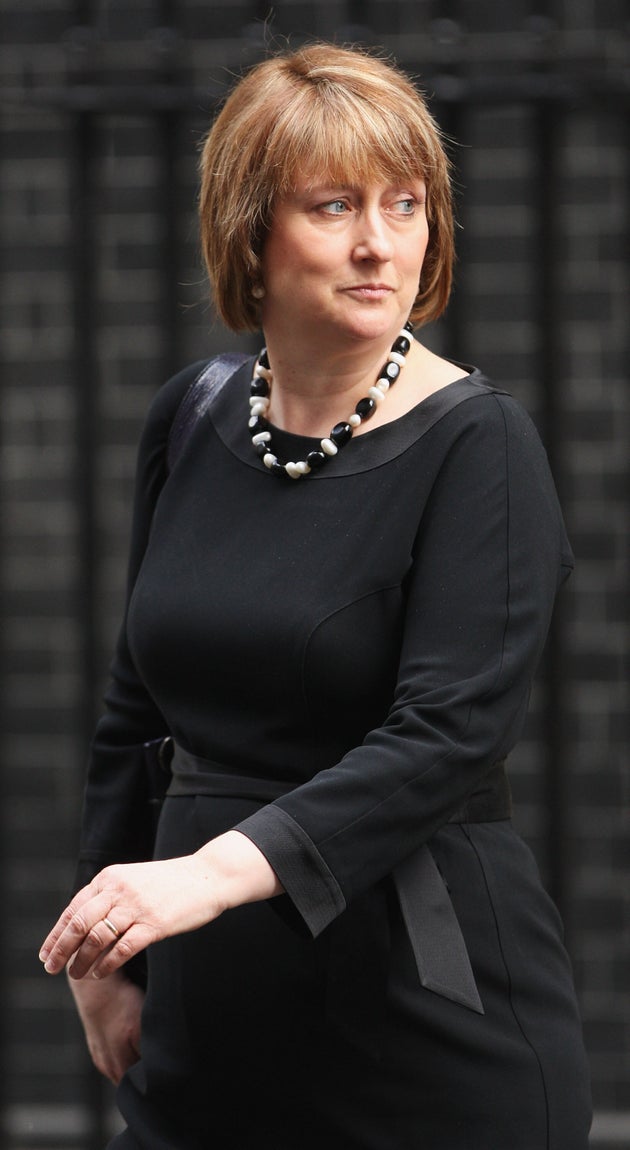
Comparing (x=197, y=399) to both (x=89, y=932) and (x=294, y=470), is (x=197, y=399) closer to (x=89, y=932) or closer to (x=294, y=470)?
(x=294, y=470)

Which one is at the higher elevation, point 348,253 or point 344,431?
point 348,253

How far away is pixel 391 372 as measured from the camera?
1.92 m

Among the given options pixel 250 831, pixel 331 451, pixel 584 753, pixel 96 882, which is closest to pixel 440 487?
pixel 331 451

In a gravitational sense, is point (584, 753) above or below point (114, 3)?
below

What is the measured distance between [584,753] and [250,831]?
2015 mm

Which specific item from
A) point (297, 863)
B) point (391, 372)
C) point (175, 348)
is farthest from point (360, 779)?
point (175, 348)

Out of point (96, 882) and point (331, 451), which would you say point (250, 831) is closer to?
point (96, 882)

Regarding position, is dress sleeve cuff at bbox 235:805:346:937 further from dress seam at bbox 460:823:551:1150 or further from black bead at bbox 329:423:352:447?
black bead at bbox 329:423:352:447

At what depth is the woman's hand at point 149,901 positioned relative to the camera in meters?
1.60

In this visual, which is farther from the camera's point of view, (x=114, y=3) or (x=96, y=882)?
(x=114, y=3)

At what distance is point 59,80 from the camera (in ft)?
11.1

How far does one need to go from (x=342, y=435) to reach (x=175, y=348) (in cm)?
154

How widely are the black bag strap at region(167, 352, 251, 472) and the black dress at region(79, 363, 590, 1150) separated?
0.08 metres

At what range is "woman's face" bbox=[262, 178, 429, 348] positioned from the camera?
183 centimetres
